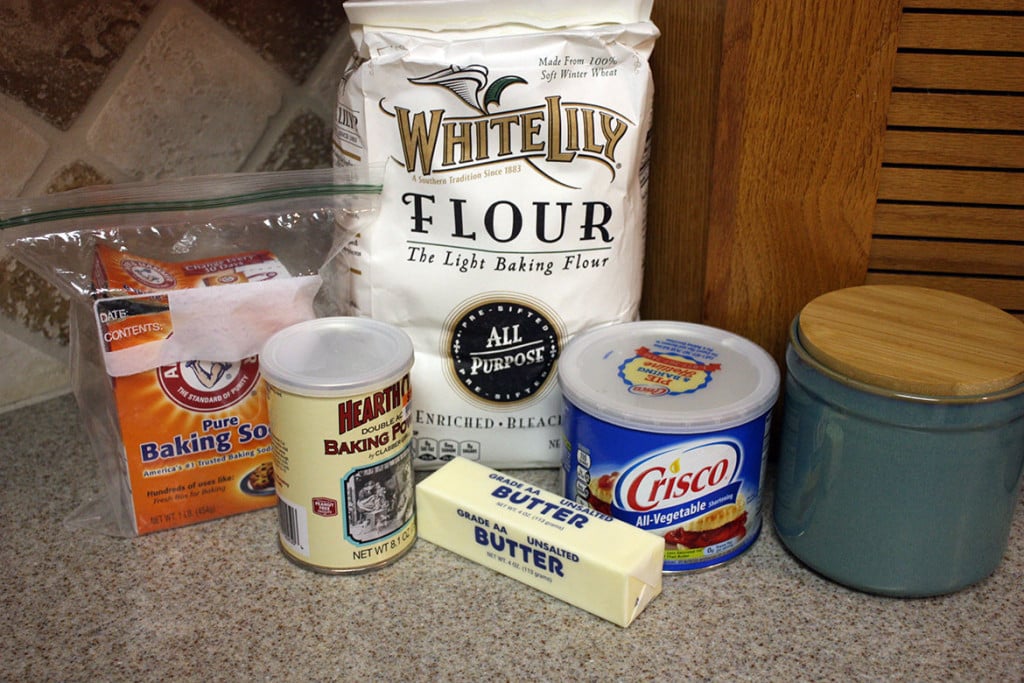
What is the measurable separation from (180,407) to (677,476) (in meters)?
0.40

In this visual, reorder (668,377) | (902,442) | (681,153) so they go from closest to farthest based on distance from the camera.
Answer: (902,442) < (668,377) < (681,153)

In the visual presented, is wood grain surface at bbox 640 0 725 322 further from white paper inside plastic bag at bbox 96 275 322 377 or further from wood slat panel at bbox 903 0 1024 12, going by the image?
white paper inside plastic bag at bbox 96 275 322 377

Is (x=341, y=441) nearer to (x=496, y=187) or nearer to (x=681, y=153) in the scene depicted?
(x=496, y=187)

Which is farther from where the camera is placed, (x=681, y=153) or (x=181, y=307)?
(x=681, y=153)

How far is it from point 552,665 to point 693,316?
40 cm

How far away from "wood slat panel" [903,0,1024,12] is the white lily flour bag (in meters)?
0.21

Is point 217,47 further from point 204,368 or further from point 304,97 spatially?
point 204,368

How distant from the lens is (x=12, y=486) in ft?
2.99

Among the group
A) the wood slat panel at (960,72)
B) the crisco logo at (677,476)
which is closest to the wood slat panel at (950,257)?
the wood slat panel at (960,72)

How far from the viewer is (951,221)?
0.86 metres

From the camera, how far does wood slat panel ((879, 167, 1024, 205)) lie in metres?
0.84

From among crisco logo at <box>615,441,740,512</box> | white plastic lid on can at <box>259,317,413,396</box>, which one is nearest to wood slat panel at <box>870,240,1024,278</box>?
crisco logo at <box>615,441,740,512</box>

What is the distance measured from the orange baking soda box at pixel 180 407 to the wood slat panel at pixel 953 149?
516 mm

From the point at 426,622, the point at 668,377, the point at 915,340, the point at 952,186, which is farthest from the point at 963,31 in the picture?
the point at 426,622
